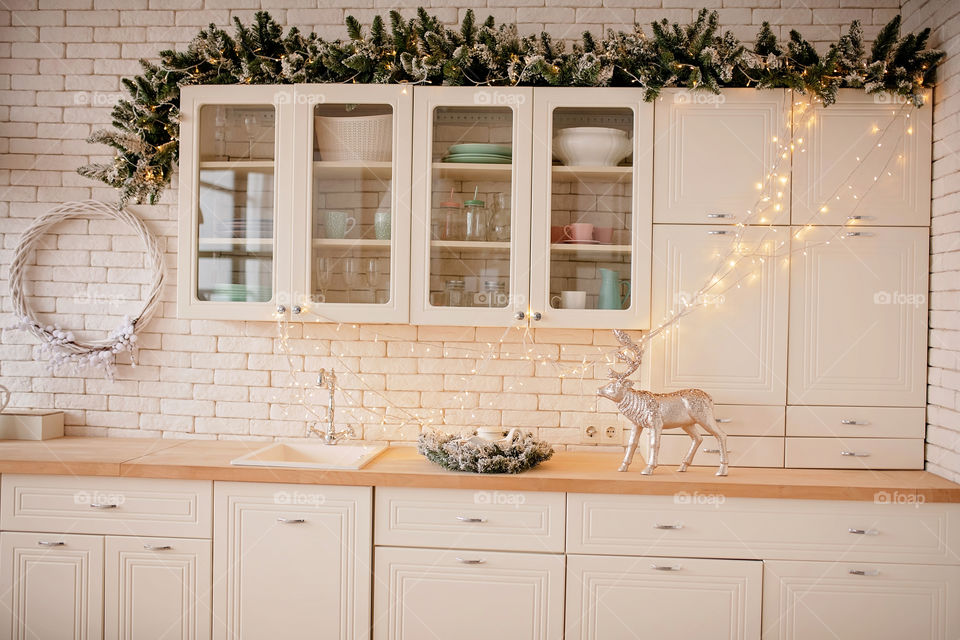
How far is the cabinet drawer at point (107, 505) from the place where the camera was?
244 cm

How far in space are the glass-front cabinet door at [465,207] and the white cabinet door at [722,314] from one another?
0.52 meters

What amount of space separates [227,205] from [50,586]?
4.78 ft

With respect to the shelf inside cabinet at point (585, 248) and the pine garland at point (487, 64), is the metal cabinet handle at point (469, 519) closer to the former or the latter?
the shelf inside cabinet at point (585, 248)

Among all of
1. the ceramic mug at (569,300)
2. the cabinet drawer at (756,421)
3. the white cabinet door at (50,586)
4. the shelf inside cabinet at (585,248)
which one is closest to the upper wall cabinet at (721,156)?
the shelf inside cabinet at (585,248)

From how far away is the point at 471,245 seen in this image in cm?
260

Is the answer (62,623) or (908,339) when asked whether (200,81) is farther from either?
(908,339)

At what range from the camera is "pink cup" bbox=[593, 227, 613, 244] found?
8.46ft

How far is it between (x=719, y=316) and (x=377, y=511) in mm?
1360

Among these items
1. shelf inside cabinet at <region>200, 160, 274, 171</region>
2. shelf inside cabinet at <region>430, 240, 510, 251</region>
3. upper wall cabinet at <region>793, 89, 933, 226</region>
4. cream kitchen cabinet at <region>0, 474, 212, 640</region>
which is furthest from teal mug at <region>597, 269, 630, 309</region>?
cream kitchen cabinet at <region>0, 474, 212, 640</region>

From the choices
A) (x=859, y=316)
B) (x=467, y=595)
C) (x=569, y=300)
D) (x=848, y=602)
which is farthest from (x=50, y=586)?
(x=859, y=316)

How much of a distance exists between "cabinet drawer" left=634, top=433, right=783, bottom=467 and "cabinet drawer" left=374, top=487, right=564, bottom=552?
0.48 m

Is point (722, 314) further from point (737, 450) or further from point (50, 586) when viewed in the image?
point (50, 586)

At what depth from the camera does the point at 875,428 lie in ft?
8.30

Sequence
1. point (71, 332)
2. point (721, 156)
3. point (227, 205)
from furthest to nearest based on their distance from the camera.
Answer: point (71, 332), point (227, 205), point (721, 156)
